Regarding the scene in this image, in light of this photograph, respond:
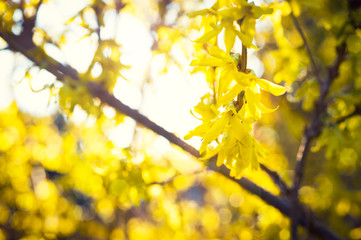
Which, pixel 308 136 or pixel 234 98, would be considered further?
pixel 308 136

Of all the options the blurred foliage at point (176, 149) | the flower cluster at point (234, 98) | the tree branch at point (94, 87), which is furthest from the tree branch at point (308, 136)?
the flower cluster at point (234, 98)

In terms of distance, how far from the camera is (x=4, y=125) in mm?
3068

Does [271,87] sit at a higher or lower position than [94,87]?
higher

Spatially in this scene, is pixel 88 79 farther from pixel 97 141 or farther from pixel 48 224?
pixel 48 224

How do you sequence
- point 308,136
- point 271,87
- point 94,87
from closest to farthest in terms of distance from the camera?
point 271,87 → point 94,87 → point 308,136

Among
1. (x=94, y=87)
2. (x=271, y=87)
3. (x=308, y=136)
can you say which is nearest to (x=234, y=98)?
(x=271, y=87)

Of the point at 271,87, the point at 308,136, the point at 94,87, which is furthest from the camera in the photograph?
the point at 308,136

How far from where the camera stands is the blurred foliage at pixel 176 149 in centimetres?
119

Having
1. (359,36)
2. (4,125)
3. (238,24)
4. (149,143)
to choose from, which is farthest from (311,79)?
(4,125)

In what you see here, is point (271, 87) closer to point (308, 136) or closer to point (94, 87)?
point (94, 87)

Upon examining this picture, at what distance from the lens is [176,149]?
1.88 metres

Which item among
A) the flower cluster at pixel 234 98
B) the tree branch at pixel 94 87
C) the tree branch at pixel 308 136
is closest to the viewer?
the flower cluster at pixel 234 98

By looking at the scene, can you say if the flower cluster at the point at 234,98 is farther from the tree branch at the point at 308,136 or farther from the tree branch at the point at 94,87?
the tree branch at the point at 308,136

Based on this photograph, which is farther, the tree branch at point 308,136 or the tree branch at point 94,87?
the tree branch at point 308,136
